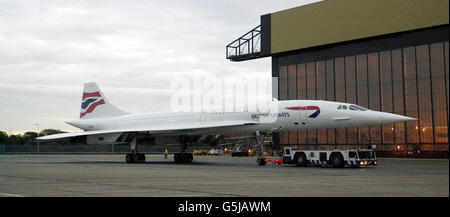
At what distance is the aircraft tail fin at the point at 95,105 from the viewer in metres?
36.0

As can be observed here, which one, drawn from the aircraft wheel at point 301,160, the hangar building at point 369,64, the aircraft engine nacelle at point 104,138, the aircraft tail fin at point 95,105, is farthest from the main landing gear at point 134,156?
the hangar building at point 369,64

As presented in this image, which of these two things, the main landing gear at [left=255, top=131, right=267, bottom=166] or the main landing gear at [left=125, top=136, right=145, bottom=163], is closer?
the main landing gear at [left=255, top=131, right=267, bottom=166]

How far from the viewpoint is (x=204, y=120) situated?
29.2 m

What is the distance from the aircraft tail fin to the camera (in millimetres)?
36031

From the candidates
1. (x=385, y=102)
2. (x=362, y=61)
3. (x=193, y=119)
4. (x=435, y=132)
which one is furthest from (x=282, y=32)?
(x=193, y=119)

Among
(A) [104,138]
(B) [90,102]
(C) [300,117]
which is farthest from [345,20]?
(A) [104,138]

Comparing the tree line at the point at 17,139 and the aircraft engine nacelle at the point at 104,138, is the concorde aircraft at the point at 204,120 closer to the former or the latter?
the aircraft engine nacelle at the point at 104,138

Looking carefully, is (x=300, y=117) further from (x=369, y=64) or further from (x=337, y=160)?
(x=369, y=64)

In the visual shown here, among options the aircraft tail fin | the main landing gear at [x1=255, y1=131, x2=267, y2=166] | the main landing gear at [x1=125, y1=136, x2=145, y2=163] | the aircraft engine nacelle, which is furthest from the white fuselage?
the aircraft tail fin

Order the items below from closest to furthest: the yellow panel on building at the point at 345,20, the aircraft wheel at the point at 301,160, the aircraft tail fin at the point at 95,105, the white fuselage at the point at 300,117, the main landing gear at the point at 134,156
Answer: the white fuselage at the point at 300,117
the aircraft wheel at the point at 301,160
the main landing gear at the point at 134,156
the aircraft tail fin at the point at 95,105
the yellow panel on building at the point at 345,20

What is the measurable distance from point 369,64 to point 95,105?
28927mm

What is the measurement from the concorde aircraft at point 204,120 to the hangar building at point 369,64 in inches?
832

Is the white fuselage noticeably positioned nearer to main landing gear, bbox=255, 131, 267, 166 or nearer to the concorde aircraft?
the concorde aircraft
